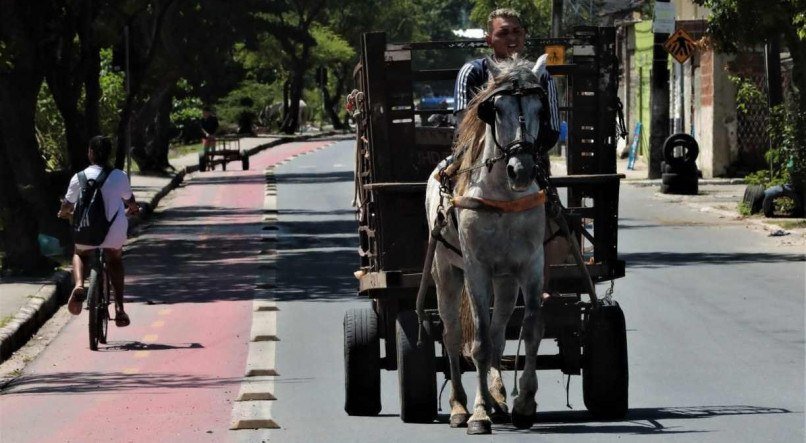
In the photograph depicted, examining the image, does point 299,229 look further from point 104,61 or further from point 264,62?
point 264,62

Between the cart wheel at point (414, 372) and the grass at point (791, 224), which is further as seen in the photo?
the grass at point (791, 224)

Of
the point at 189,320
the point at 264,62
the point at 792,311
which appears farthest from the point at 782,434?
the point at 264,62

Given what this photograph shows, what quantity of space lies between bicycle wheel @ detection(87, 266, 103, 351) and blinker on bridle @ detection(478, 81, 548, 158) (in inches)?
262

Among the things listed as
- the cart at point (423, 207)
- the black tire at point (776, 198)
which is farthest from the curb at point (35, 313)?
the black tire at point (776, 198)

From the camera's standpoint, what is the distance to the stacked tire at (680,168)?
116 feet

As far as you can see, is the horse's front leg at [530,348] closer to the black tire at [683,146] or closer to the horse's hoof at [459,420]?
the horse's hoof at [459,420]

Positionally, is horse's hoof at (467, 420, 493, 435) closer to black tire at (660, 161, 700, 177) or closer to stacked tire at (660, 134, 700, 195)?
stacked tire at (660, 134, 700, 195)

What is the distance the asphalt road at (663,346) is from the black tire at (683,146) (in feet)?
24.8

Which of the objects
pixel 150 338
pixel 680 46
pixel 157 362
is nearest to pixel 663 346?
pixel 157 362

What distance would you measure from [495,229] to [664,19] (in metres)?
29.9

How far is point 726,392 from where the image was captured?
1143cm

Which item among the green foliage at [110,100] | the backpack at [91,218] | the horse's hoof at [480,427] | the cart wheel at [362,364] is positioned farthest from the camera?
the green foliage at [110,100]

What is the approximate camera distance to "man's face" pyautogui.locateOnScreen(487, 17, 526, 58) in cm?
973

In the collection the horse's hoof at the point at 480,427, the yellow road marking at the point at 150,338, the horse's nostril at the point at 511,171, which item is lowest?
the yellow road marking at the point at 150,338
